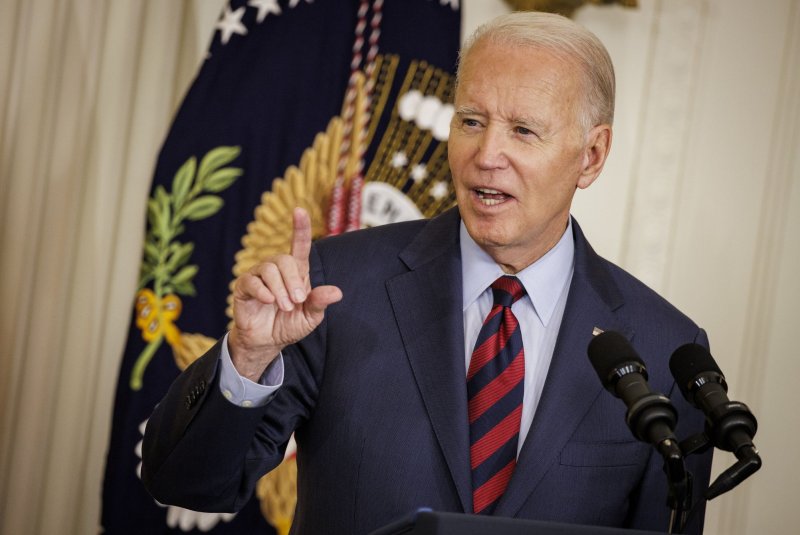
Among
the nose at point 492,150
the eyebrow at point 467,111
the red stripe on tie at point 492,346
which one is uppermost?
the eyebrow at point 467,111

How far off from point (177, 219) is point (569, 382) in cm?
160

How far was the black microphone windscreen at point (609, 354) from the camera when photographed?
53.1 inches

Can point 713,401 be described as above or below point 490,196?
below

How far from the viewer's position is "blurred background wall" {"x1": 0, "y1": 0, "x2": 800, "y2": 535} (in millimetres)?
2959

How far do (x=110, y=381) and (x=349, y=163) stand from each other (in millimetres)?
1096

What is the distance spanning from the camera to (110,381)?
10.4 ft

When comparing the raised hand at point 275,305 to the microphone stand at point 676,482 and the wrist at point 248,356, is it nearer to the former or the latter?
the wrist at point 248,356

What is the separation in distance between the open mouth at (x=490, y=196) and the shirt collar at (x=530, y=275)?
0.11 metres

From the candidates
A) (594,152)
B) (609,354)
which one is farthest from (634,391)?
(594,152)

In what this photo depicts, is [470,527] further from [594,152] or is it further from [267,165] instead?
[267,165]

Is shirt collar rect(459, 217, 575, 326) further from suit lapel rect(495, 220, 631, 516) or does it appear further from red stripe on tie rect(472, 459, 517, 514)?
red stripe on tie rect(472, 459, 517, 514)

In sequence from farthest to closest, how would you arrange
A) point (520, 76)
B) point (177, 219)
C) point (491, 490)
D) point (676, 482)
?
point (177, 219), point (520, 76), point (491, 490), point (676, 482)

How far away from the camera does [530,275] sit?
187 cm

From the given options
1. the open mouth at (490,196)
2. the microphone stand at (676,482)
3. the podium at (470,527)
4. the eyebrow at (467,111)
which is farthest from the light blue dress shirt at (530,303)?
the podium at (470,527)
